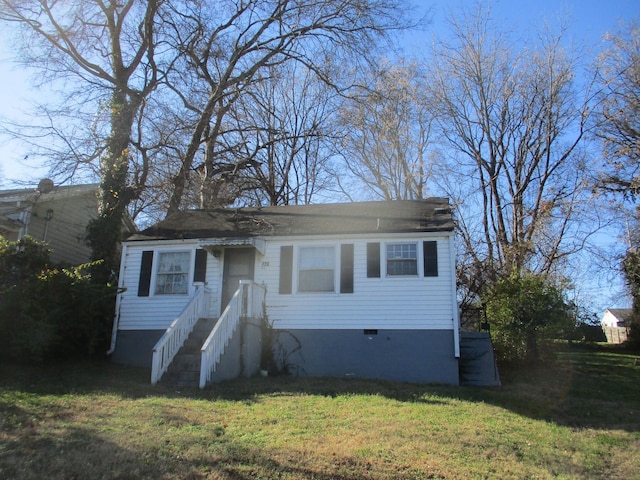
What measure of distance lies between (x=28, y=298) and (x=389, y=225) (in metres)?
8.52

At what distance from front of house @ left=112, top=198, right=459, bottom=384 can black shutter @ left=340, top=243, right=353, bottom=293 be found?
26 mm

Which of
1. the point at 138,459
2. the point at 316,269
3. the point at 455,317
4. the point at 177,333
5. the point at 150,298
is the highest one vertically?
the point at 316,269

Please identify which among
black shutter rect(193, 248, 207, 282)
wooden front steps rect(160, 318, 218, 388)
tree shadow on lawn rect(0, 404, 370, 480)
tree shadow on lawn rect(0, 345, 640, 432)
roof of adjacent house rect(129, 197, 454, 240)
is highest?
roof of adjacent house rect(129, 197, 454, 240)

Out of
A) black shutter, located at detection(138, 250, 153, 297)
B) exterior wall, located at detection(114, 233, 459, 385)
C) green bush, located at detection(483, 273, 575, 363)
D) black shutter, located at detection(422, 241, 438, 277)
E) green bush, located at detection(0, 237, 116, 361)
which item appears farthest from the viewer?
black shutter, located at detection(138, 250, 153, 297)

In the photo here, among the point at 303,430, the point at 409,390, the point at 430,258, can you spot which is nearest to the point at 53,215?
the point at 430,258

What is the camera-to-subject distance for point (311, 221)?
14.4 m

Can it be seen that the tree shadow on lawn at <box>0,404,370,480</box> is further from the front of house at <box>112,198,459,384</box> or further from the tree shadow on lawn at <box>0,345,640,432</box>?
the front of house at <box>112,198,459,384</box>

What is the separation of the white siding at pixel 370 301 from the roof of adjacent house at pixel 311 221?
337 mm

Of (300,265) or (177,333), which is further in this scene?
(300,265)

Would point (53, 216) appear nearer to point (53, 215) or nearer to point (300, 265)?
point (53, 215)

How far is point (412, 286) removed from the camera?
12.5 meters

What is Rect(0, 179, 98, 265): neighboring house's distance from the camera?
17.1 metres

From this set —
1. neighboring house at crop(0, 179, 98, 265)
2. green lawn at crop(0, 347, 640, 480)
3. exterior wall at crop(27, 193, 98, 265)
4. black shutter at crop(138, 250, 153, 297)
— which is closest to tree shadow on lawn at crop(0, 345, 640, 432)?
green lawn at crop(0, 347, 640, 480)

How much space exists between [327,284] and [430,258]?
2.68 meters
